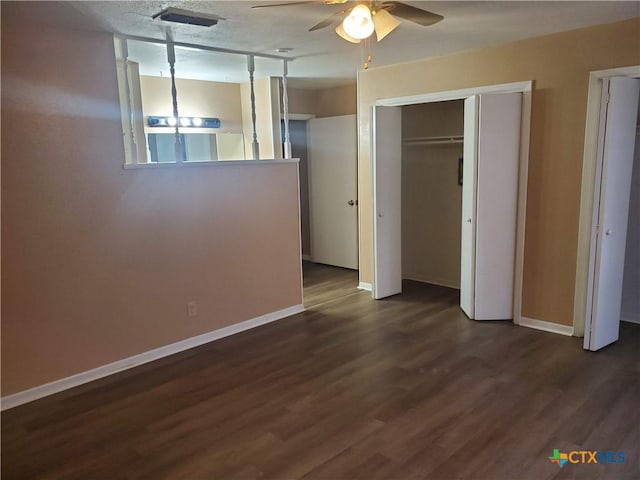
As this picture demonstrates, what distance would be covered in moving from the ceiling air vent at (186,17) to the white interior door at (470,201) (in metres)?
2.29

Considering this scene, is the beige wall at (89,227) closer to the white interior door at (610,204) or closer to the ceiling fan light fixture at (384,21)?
the ceiling fan light fixture at (384,21)

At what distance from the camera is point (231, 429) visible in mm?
2764

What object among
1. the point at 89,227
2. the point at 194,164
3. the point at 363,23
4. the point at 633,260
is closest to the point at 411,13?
the point at 363,23

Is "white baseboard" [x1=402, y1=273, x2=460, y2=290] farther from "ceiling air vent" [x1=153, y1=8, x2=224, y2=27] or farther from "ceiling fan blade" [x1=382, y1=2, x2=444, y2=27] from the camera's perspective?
"ceiling air vent" [x1=153, y1=8, x2=224, y2=27]

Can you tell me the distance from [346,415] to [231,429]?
27.4 inches

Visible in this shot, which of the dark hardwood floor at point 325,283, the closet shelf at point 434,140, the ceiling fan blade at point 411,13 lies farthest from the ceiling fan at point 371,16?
the dark hardwood floor at point 325,283

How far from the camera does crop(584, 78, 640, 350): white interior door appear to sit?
3.39m

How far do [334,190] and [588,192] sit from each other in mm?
3387

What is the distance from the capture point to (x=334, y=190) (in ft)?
21.2

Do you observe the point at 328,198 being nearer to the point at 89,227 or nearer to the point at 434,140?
the point at 434,140

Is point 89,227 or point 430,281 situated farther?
point 430,281

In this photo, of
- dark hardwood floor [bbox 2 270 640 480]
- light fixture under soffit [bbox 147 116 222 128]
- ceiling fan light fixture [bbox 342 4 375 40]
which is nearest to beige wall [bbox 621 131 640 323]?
dark hardwood floor [bbox 2 270 640 480]

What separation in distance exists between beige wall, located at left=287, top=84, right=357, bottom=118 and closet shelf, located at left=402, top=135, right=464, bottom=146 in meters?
1.00

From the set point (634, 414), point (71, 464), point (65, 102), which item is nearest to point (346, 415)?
point (71, 464)
